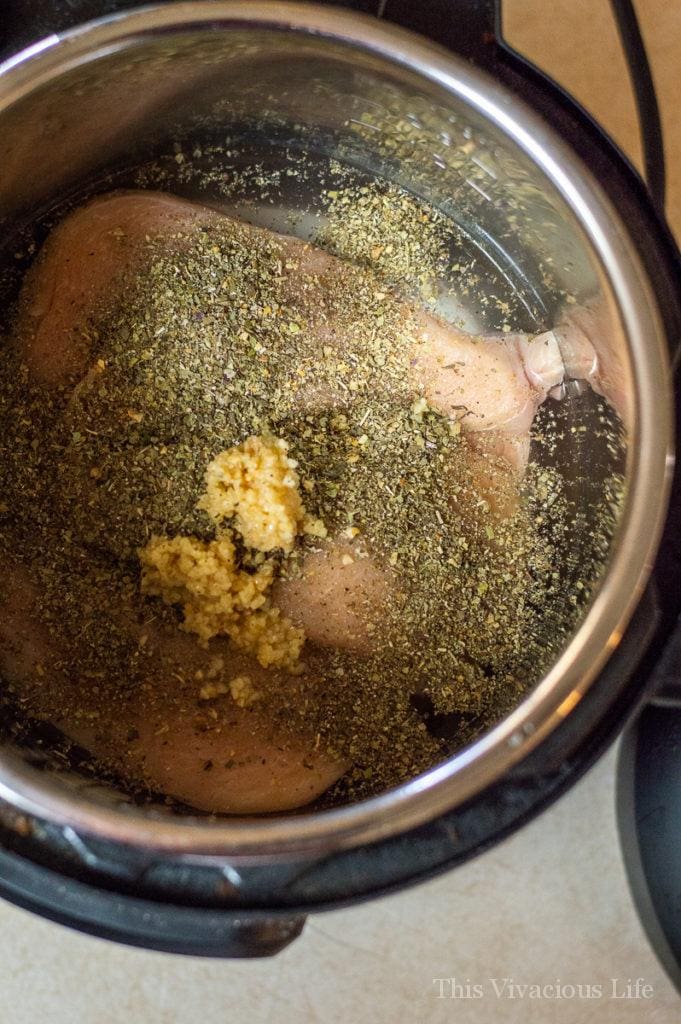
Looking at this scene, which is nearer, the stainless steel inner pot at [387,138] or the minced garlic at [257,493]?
the stainless steel inner pot at [387,138]

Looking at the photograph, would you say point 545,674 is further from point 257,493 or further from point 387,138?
point 387,138

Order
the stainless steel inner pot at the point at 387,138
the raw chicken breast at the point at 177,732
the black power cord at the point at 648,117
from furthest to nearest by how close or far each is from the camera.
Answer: the black power cord at the point at 648,117 < the raw chicken breast at the point at 177,732 < the stainless steel inner pot at the point at 387,138

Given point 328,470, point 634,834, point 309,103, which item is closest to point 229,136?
point 309,103

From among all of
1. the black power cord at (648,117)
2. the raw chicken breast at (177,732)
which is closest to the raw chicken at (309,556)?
the raw chicken breast at (177,732)

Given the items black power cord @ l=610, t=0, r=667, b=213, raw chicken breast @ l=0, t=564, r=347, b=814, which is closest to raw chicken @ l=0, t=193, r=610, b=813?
raw chicken breast @ l=0, t=564, r=347, b=814

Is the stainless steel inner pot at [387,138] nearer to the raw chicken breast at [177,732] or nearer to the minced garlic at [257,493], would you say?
the raw chicken breast at [177,732]

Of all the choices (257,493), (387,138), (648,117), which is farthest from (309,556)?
(648,117)

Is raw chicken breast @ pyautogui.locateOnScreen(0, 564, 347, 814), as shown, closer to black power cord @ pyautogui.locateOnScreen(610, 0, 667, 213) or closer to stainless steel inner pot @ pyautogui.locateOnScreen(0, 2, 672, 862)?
stainless steel inner pot @ pyautogui.locateOnScreen(0, 2, 672, 862)

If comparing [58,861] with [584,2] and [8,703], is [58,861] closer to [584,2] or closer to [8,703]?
[8,703]
